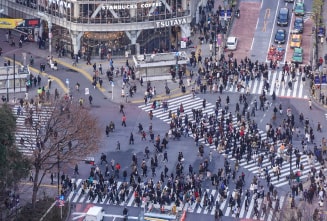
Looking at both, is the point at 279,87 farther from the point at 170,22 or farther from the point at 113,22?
the point at 113,22

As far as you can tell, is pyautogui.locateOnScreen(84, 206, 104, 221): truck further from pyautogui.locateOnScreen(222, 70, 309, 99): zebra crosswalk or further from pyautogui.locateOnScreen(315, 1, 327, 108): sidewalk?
pyautogui.locateOnScreen(315, 1, 327, 108): sidewalk

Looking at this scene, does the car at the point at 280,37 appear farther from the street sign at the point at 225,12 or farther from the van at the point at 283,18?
the street sign at the point at 225,12

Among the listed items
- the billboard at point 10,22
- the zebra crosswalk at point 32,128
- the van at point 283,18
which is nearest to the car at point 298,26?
the van at point 283,18

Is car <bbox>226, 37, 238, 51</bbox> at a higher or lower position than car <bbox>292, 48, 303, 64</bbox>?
→ higher

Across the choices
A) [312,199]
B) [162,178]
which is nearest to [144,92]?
[162,178]

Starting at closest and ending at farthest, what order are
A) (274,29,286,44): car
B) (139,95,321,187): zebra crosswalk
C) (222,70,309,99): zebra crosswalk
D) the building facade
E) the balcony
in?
(139,95,321,187): zebra crosswalk
(222,70,309,99): zebra crosswalk
the building facade
the balcony
(274,29,286,44): car

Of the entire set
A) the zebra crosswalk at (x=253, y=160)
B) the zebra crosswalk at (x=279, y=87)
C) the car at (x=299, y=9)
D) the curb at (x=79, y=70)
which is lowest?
the zebra crosswalk at (x=253, y=160)

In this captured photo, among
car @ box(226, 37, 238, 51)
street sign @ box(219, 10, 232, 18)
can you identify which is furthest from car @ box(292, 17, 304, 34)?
car @ box(226, 37, 238, 51)
